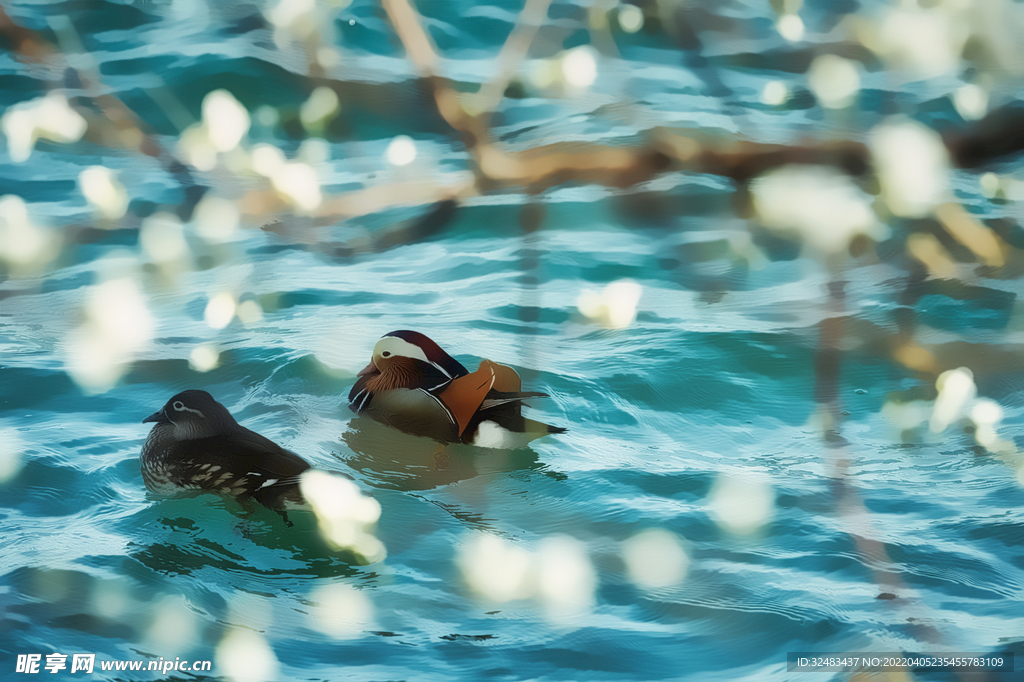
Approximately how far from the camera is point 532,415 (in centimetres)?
486

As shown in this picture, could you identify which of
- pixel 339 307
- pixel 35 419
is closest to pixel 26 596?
pixel 35 419

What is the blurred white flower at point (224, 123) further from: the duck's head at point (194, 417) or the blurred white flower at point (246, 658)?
the duck's head at point (194, 417)

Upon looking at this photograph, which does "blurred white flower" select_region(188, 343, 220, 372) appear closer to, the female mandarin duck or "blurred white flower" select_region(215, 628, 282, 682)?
the female mandarin duck

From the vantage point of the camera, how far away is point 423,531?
3.79 meters

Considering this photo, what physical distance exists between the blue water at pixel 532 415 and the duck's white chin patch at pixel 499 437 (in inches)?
2.4

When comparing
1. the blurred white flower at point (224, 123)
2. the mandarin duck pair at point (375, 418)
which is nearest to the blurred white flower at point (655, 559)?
A: the mandarin duck pair at point (375, 418)

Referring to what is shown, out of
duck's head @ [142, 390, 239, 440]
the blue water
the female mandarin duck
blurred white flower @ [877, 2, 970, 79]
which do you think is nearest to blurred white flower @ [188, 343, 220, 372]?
the blue water

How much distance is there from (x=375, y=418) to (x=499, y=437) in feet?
2.21

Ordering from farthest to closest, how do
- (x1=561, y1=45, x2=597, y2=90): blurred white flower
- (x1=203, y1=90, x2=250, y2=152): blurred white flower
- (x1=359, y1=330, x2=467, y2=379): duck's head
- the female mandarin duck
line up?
(x1=359, y1=330, x2=467, y2=379): duck's head → the female mandarin duck → (x1=561, y1=45, x2=597, y2=90): blurred white flower → (x1=203, y1=90, x2=250, y2=152): blurred white flower

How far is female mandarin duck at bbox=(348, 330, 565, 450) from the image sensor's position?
4520 mm

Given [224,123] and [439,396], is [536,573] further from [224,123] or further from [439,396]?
[224,123]

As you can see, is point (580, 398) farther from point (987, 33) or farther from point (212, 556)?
point (987, 33)

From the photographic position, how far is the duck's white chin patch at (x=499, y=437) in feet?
14.8

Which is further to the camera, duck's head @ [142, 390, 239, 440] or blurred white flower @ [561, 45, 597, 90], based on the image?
duck's head @ [142, 390, 239, 440]
